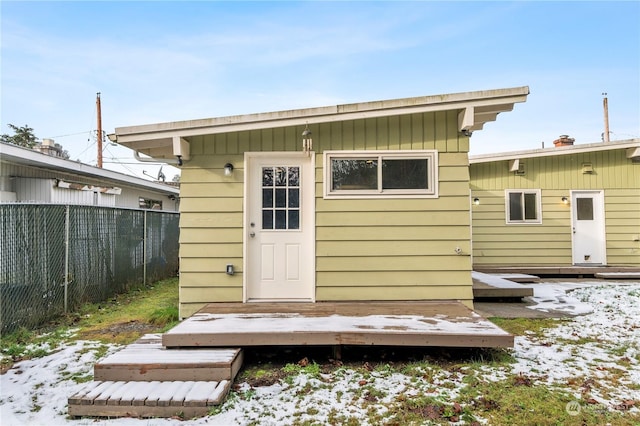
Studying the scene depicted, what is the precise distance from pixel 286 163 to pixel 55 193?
5.79 metres

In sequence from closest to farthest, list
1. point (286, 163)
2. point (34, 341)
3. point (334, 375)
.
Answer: point (334, 375) → point (34, 341) → point (286, 163)

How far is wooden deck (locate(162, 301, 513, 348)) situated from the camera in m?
2.82

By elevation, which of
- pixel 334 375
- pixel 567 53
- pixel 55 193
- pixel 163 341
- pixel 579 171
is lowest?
pixel 334 375

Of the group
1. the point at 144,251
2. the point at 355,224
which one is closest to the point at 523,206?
the point at 355,224

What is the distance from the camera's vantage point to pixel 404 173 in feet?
13.3

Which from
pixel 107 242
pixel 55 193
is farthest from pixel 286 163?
pixel 55 193

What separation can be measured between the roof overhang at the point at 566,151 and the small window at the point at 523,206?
66 cm

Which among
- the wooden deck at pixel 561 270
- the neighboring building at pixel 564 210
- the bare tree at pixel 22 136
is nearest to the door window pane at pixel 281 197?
the wooden deck at pixel 561 270

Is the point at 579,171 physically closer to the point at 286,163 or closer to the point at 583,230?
the point at 583,230

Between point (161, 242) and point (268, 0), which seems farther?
point (161, 242)

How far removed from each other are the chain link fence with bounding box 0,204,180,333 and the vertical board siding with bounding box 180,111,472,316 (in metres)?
1.80

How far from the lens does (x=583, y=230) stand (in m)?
7.89

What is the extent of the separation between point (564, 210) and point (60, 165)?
36.0ft

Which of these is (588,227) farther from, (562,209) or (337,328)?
(337,328)
